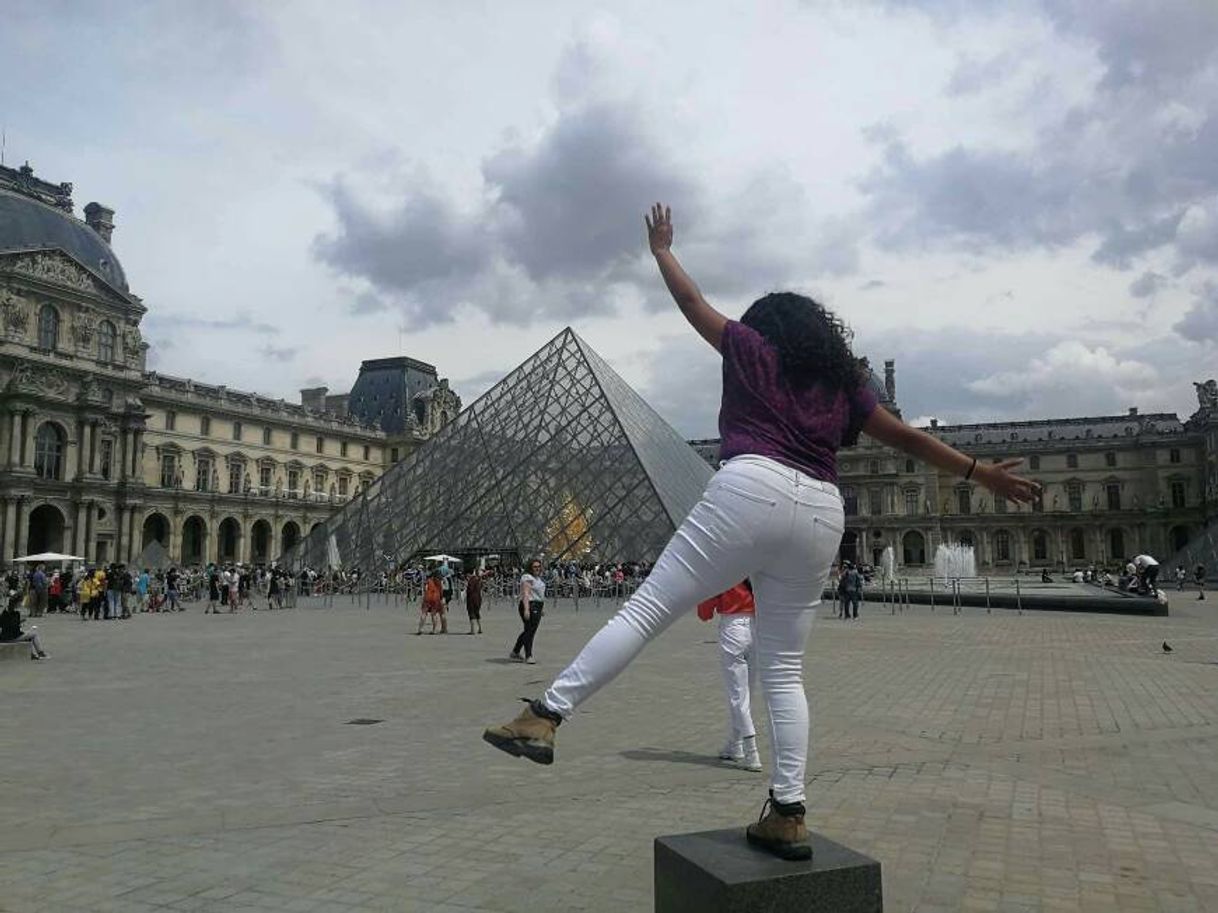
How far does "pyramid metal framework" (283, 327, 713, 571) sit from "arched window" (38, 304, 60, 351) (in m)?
21.3

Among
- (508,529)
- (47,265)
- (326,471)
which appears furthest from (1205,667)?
(326,471)

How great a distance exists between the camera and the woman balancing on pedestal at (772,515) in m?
2.46

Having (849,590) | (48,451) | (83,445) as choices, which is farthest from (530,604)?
(83,445)

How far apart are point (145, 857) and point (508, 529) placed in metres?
24.9

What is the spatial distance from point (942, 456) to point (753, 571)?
0.79 m

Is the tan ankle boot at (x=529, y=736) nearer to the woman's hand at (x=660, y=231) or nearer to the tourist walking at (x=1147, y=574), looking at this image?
the woman's hand at (x=660, y=231)

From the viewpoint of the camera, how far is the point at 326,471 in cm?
6506

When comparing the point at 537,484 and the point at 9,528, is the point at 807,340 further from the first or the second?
the point at 9,528

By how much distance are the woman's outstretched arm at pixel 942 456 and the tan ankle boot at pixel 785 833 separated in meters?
1.11

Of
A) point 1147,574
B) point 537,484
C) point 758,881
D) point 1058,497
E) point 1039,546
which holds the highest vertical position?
point 1058,497

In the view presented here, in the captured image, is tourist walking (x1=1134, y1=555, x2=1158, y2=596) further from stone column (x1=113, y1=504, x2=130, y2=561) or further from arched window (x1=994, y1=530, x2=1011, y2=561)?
arched window (x1=994, y1=530, x2=1011, y2=561)

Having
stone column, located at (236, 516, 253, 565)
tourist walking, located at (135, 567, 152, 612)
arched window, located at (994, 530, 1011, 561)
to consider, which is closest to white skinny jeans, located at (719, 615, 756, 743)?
tourist walking, located at (135, 567, 152, 612)

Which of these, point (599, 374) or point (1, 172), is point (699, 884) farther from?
point (1, 172)

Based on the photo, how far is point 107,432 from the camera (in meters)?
47.6
